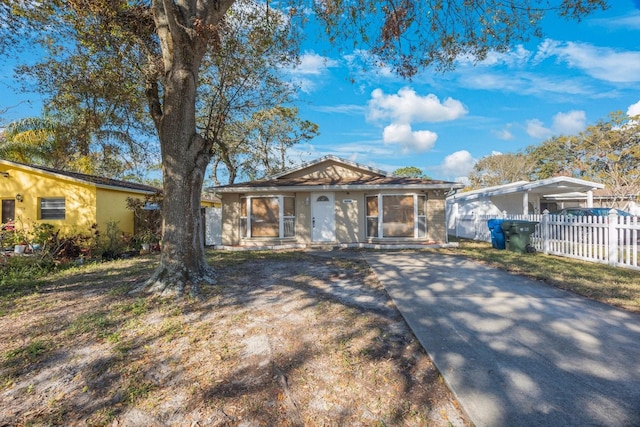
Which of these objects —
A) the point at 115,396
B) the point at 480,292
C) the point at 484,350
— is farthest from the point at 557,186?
the point at 115,396

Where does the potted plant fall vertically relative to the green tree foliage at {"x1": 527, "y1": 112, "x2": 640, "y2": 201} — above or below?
below

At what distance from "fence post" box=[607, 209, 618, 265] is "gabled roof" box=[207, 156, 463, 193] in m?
4.90

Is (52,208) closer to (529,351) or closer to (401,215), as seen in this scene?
(401,215)

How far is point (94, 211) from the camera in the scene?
11.1m

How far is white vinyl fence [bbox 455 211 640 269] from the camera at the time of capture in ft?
23.3

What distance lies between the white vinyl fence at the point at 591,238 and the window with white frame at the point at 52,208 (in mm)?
17353

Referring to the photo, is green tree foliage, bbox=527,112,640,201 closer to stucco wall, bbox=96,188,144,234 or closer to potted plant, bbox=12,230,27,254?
stucco wall, bbox=96,188,144,234

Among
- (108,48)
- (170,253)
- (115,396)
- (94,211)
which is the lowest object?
(115,396)

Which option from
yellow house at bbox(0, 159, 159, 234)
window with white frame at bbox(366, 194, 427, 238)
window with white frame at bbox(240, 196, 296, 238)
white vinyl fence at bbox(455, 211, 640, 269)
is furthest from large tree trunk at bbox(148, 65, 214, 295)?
white vinyl fence at bbox(455, 211, 640, 269)

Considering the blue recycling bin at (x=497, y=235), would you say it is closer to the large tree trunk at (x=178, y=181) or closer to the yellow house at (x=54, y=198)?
the large tree trunk at (x=178, y=181)

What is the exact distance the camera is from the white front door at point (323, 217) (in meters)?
12.5

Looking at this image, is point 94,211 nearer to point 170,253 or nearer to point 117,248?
point 117,248

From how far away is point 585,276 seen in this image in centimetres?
629

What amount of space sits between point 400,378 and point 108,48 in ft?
29.2
